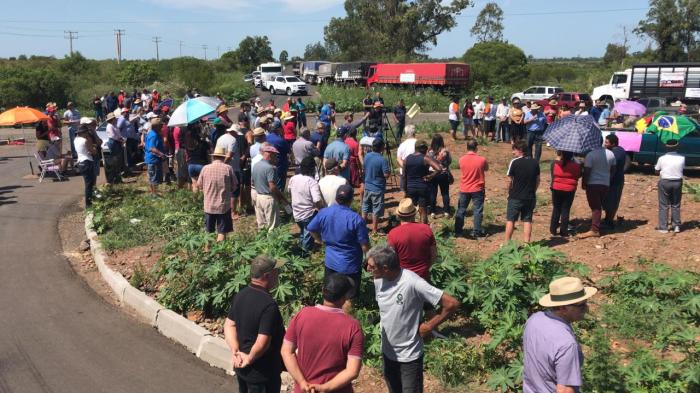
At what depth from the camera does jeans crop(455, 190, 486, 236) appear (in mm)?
9430

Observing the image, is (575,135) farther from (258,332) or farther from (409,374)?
(258,332)

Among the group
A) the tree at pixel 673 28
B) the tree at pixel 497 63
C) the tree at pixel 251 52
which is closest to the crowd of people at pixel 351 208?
the tree at pixel 497 63

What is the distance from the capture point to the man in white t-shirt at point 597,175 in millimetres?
9281

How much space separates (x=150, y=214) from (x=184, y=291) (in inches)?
165

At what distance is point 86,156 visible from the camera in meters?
11.6

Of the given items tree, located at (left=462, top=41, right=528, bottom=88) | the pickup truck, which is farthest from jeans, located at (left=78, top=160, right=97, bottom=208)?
tree, located at (left=462, top=41, right=528, bottom=88)

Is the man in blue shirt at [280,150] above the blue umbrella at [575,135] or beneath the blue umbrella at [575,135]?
beneath

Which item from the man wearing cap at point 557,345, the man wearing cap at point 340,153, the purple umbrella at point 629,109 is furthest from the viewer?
the purple umbrella at point 629,109

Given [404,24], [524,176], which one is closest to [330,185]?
[524,176]

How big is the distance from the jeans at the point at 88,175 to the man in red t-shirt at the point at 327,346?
9.28m

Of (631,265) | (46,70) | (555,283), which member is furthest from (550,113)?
(46,70)

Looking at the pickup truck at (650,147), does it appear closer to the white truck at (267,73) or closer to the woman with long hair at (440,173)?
the woman with long hair at (440,173)

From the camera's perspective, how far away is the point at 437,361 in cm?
566

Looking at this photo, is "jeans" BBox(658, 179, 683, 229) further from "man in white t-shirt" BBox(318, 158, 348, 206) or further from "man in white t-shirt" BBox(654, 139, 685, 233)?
"man in white t-shirt" BBox(318, 158, 348, 206)
